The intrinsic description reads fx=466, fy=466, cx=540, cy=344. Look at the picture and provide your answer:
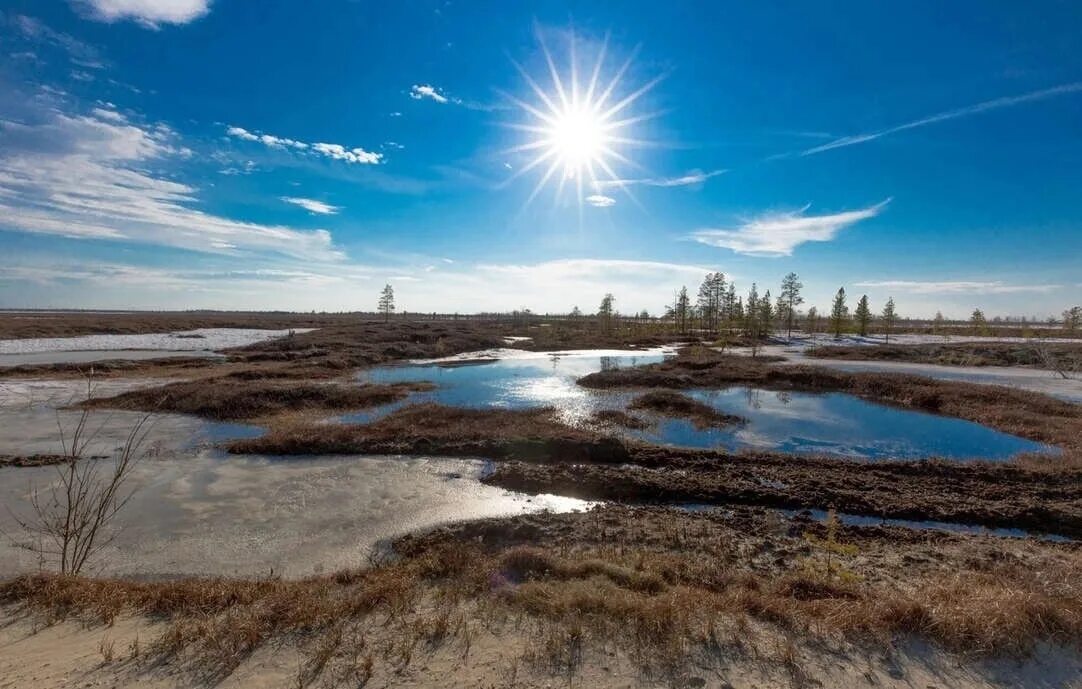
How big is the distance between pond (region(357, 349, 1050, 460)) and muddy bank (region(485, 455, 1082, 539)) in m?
1.99

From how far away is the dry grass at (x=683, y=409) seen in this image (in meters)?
21.6

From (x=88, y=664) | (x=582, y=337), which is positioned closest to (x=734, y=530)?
(x=88, y=664)

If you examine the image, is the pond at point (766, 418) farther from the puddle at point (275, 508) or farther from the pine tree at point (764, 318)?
the pine tree at point (764, 318)

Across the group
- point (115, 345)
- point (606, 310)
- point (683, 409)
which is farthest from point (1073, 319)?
point (115, 345)

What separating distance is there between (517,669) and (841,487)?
39.0 feet

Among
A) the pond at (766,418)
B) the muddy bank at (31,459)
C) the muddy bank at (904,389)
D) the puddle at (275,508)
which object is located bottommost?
the puddle at (275,508)

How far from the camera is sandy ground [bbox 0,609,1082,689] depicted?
5395 mm

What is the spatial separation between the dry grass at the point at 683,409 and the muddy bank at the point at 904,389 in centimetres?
567

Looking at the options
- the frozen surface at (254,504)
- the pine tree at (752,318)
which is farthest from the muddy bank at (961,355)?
the frozen surface at (254,504)

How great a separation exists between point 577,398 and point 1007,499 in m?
17.5

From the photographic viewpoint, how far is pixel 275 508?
11.9 meters

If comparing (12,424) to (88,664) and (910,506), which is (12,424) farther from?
(910,506)

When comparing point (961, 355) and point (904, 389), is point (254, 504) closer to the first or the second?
point (904, 389)

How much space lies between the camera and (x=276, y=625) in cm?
640
